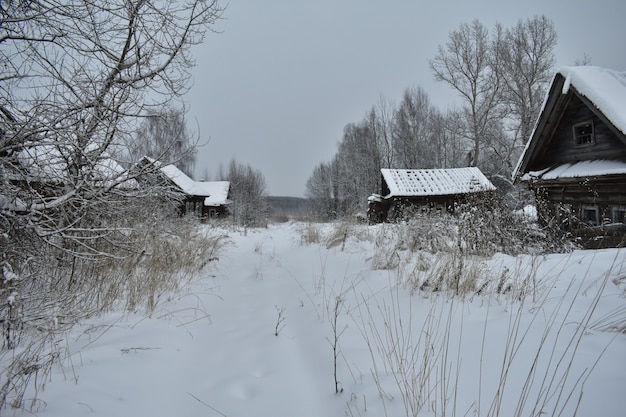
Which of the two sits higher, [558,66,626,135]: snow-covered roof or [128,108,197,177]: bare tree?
[558,66,626,135]: snow-covered roof

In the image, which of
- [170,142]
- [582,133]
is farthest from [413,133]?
[170,142]

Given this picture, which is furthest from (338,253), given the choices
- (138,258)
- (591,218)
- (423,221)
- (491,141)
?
(491,141)

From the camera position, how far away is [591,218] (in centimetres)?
802

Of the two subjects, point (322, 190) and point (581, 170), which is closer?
point (581, 170)

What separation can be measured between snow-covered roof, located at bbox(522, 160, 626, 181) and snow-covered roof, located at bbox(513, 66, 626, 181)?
1169mm

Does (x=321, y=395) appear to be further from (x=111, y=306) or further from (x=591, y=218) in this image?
(x=591, y=218)

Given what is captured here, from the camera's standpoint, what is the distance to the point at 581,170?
741 centimetres

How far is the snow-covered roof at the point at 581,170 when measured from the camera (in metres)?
6.59

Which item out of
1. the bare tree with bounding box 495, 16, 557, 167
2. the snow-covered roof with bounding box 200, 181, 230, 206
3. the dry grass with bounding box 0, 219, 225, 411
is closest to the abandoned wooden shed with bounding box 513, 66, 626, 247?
the dry grass with bounding box 0, 219, 225, 411

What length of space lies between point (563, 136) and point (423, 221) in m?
6.84

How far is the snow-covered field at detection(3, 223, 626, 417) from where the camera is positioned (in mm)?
1303

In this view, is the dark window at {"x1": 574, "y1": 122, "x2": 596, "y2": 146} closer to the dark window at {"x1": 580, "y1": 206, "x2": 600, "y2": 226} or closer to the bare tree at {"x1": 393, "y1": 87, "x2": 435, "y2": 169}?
the dark window at {"x1": 580, "y1": 206, "x2": 600, "y2": 226}

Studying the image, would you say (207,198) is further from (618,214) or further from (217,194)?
(618,214)

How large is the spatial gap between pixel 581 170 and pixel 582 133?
5.30ft
